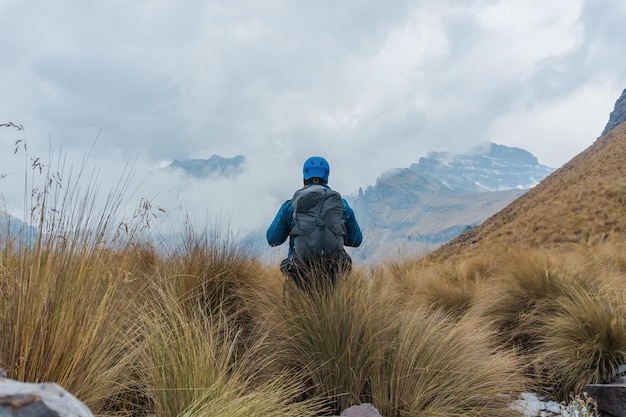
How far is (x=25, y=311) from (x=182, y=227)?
3.06 m

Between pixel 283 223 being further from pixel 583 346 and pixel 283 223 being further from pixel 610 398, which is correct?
pixel 610 398

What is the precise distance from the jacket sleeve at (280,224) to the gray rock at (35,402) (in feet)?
10.2

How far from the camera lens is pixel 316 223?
387cm

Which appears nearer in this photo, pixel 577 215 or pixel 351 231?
pixel 351 231

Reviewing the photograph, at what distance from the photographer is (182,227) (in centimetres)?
466

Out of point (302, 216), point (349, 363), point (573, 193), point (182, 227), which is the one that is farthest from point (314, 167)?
point (573, 193)

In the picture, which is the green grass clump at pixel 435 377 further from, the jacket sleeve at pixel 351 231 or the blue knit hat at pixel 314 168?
the blue knit hat at pixel 314 168

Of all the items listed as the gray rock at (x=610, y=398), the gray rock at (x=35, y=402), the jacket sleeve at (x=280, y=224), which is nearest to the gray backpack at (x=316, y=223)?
the jacket sleeve at (x=280, y=224)

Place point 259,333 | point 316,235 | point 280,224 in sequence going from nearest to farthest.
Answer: point 259,333, point 316,235, point 280,224

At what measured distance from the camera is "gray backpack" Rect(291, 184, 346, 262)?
3.86m

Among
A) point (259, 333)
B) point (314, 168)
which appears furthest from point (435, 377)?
point (314, 168)

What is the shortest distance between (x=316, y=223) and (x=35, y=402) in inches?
116

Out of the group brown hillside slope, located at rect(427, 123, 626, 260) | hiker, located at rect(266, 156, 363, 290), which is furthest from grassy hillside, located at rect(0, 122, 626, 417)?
brown hillside slope, located at rect(427, 123, 626, 260)

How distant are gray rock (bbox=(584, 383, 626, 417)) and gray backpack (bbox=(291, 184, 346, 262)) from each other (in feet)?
8.12
